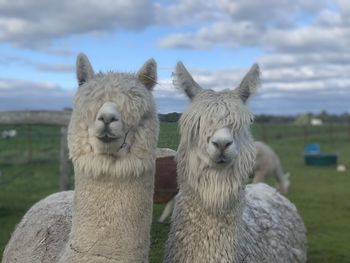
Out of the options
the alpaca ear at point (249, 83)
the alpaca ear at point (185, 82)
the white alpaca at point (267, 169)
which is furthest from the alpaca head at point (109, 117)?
the white alpaca at point (267, 169)

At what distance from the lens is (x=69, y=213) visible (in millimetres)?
4684

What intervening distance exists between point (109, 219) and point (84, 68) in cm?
86

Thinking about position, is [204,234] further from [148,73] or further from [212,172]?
[148,73]

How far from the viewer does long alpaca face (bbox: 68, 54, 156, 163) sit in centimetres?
309

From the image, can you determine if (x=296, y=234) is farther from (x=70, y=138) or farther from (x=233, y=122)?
(x=70, y=138)

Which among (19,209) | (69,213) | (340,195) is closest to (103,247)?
(69,213)

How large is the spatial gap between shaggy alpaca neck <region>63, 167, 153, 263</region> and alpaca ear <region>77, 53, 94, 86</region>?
1.81 feet

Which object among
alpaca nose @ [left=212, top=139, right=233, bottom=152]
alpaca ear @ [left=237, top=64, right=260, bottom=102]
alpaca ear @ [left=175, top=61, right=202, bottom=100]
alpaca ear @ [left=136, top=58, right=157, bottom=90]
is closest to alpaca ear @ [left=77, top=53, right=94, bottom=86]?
alpaca ear @ [left=136, top=58, right=157, bottom=90]

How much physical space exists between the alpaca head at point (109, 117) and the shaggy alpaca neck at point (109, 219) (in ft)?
0.52

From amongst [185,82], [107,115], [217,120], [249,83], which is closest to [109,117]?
[107,115]

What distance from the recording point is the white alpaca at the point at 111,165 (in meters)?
3.19

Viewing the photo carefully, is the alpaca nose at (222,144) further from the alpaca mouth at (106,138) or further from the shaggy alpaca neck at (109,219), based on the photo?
the alpaca mouth at (106,138)

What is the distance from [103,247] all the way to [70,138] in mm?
611

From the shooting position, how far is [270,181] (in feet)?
52.5
